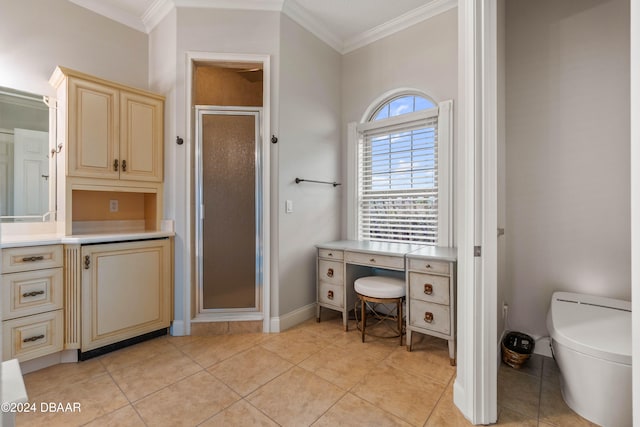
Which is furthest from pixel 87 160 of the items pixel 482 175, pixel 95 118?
pixel 482 175

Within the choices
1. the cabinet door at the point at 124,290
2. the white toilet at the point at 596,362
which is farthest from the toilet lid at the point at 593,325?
the cabinet door at the point at 124,290

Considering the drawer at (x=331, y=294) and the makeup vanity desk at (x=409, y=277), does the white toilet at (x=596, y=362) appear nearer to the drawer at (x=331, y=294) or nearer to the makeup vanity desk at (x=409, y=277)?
the makeup vanity desk at (x=409, y=277)

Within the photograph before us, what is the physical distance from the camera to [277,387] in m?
2.00

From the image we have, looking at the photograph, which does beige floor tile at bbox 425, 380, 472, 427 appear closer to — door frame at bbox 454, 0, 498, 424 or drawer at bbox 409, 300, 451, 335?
door frame at bbox 454, 0, 498, 424

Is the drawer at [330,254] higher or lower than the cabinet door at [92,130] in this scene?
lower

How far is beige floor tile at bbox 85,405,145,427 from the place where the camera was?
169cm

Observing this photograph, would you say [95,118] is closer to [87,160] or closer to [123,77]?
[87,160]

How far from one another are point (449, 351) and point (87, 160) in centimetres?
305

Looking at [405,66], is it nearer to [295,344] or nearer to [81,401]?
[295,344]

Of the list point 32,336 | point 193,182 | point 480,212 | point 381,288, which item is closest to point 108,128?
point 193,182

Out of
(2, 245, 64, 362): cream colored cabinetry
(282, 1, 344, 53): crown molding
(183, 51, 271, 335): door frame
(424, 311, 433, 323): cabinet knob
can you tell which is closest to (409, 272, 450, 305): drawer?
(424, 311, 433, 323): cabinet knob

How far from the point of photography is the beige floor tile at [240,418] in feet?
5.57

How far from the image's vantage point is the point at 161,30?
2.88m

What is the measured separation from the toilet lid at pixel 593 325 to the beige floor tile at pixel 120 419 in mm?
2332
